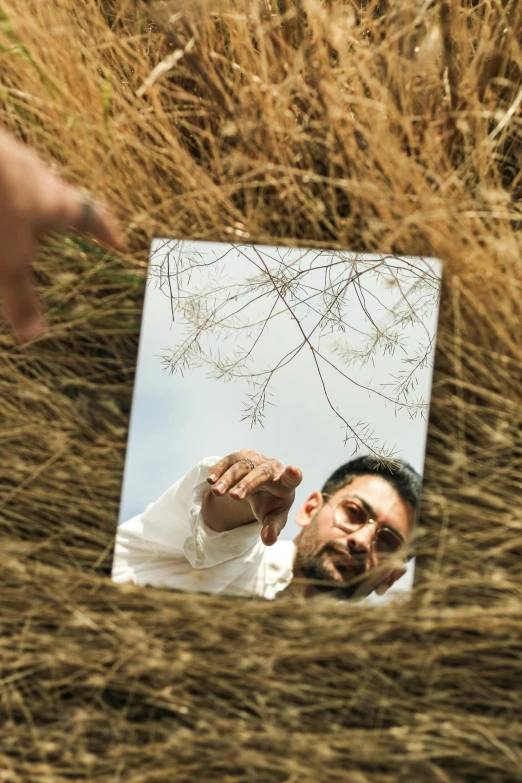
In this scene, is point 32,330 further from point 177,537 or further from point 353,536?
point 353,536

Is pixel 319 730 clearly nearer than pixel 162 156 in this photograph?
Yes

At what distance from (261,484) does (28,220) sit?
431mm

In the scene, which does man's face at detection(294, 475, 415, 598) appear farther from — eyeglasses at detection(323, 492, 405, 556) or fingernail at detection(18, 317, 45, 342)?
fingernail at detection(18, 317, 45, 342)

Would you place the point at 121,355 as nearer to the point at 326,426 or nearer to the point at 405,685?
the point at 326,426

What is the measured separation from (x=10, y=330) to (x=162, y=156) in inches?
12.5

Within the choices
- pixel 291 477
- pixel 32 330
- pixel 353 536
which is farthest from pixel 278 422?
pixel 32 330

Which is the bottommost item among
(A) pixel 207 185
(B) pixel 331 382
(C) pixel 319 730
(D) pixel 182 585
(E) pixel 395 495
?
(C) pixel 319 730

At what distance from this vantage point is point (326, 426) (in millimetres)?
1009

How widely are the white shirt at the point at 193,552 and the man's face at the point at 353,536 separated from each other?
0.03 m

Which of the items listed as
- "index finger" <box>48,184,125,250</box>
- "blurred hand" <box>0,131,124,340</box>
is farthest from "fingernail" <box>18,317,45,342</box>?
"index finger" <box>48,184,125,250</box>

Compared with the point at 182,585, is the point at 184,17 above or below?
above

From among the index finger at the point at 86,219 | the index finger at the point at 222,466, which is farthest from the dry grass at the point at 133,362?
the index finger at the point at 222,466

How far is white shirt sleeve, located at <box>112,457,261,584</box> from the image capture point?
0.99 metres

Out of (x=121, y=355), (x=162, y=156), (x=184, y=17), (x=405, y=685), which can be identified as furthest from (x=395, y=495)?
(x=184, y=17)
